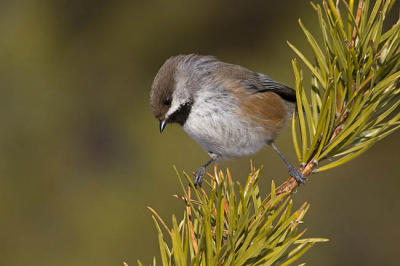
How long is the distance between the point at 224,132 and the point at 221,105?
11 cm

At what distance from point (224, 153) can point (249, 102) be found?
0.22 metres

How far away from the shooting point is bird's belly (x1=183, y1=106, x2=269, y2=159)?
6.13 feet

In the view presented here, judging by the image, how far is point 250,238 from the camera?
89 centimetres

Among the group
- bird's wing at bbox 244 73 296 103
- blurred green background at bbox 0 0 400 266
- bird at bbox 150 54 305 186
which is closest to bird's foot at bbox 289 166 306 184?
bird at bbox 150 54 305 186

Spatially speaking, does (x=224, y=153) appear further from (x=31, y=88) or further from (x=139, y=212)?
(x=31, y=88)

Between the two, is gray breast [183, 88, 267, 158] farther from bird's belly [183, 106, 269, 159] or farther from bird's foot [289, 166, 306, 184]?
bird's foot [289, 166, 306, 184]

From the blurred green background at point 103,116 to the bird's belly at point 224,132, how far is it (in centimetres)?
99

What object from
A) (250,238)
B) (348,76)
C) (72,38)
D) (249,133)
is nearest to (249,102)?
(249,133)

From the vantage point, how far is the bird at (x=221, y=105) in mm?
1888

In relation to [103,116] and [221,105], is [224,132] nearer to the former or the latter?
[221,105]

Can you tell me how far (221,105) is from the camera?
6.29 ft

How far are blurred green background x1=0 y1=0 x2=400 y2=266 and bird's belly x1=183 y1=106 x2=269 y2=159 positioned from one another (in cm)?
99

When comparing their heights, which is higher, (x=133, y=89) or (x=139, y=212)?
(x=133, y=89)

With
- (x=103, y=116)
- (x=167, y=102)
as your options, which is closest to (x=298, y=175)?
(x=167, y=102)
